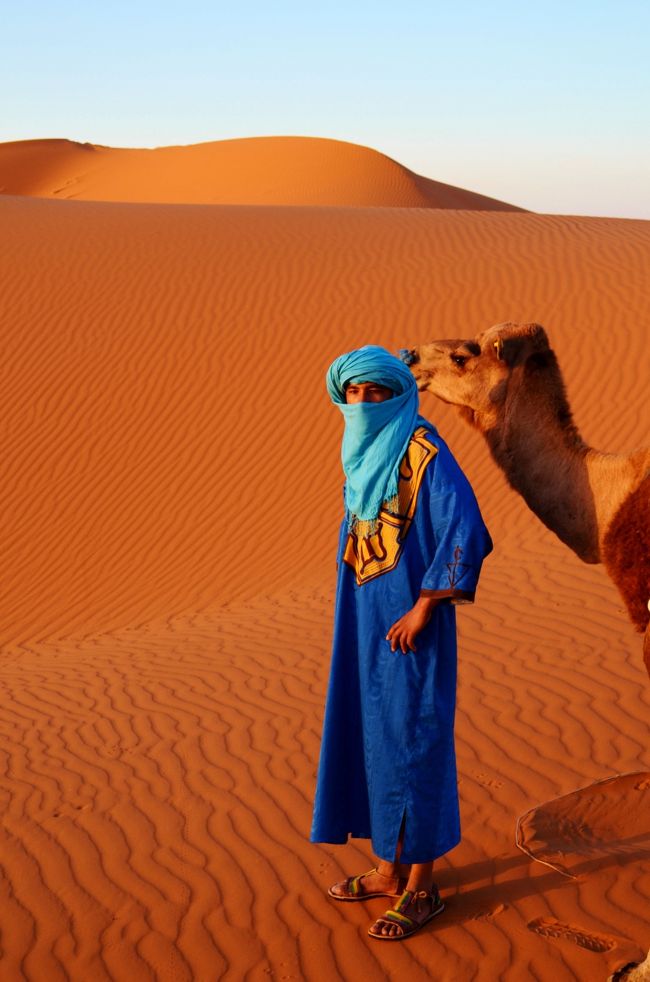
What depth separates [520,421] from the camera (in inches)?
154

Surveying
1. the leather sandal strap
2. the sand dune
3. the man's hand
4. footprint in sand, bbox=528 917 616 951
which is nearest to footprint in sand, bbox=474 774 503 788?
footprint in sand, bbox=528 917 616 951

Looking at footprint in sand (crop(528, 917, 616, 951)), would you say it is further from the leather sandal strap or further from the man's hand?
the man's hand

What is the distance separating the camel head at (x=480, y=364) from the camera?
388 cm

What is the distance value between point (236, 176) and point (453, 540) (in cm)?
5786

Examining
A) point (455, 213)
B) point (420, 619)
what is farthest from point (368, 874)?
point (455, 213)

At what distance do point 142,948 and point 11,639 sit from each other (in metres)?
7.41

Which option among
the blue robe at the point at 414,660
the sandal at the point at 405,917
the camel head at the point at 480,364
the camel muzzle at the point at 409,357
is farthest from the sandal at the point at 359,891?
the camel muzzle at the point at 409,357

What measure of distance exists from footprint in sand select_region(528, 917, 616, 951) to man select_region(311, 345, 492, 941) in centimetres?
46

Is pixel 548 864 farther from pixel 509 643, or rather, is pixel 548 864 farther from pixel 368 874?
pixel 509 643

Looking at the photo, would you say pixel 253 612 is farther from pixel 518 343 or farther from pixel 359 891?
pixel 518 343

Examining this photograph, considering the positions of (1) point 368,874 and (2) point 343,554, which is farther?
(1) point 368,874

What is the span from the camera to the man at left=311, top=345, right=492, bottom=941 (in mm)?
3582

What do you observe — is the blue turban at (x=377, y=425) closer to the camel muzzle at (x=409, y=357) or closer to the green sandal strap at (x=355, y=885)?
the camel muzzle at (x=409, y=357)

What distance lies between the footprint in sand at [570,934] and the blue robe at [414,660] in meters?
0.50
